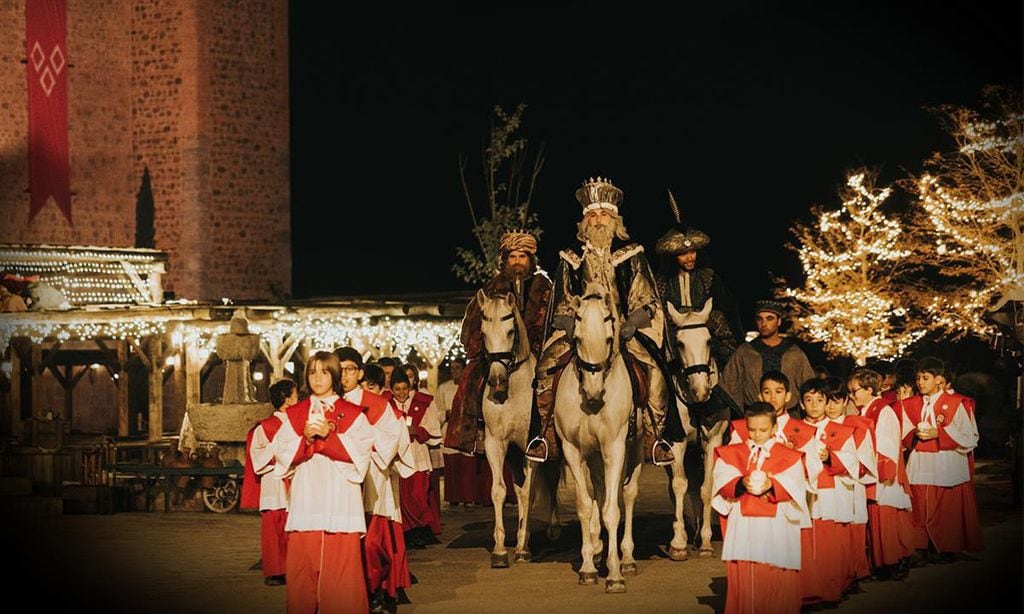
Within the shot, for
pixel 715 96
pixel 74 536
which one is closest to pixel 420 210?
pixel 715 96

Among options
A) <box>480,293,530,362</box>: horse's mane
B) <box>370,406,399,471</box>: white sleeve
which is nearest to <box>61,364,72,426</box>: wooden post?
<box>480,293,530,362</box>: horse's mane

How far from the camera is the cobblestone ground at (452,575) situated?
12.7 metres

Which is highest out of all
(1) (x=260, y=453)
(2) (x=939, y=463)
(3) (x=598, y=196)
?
(3) (x=598, y=196)

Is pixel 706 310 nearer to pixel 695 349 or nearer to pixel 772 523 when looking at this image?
pixel 695 349

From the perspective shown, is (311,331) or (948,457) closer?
(948,457)

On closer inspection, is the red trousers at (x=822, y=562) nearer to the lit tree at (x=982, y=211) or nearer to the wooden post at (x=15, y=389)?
the wooden post at (x=15, y=389)

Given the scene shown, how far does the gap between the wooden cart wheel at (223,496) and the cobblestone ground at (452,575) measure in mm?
1415

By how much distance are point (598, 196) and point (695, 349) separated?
153 centimetres

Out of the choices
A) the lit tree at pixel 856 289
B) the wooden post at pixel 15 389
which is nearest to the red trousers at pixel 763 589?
the wooden post at pixel 15 389

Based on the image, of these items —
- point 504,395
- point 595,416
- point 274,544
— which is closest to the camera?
point 595,416

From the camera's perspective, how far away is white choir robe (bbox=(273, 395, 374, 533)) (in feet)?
36.2

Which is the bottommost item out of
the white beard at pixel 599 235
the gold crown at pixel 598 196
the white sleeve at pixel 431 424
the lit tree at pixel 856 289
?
the white sleeve at pixel 431 424

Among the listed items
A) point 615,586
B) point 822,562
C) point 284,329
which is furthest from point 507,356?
point 284,329

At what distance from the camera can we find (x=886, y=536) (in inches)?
550
